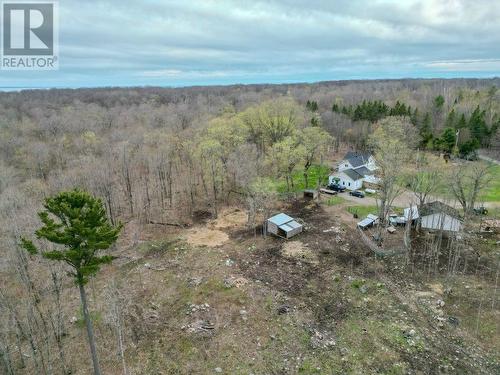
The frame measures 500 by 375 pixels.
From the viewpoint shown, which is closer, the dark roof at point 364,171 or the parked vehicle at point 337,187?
the parked vehicle at point 337,187

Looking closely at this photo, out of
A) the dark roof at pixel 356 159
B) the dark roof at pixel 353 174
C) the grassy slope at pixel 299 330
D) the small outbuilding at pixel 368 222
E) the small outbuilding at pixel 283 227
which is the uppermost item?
the dark roof at pixel 356 159

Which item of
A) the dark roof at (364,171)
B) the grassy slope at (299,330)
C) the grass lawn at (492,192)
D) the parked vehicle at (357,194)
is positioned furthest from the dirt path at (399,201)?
the grassy slope at (299,330)

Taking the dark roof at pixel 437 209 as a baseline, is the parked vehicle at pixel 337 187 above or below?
below

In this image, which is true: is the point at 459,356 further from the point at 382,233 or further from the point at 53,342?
the point at 53,342

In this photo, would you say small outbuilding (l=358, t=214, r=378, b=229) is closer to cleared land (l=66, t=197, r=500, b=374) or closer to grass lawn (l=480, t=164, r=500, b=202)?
cleared land (l=66, t=197, r=500, b=374)

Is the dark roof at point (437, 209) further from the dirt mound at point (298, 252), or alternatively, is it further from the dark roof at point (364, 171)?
the dark roof at point (364, 171)

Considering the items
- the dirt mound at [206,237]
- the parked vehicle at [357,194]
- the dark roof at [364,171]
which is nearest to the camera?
the dirt mound at [206,237]

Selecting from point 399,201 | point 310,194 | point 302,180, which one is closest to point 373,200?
point 399,201
